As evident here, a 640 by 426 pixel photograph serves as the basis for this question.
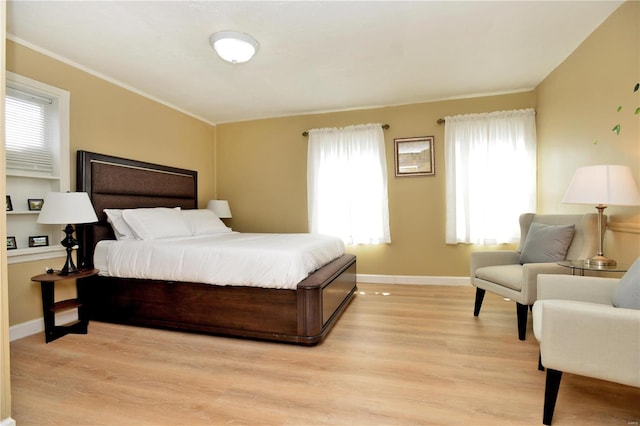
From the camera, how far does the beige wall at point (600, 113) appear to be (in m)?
2.19

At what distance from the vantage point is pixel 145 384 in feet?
6.16

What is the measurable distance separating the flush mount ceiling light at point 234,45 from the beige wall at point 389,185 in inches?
81.0

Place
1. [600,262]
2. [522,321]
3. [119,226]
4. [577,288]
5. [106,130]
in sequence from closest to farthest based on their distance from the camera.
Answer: [577,288] → [600,262] → [522,321] → [119,226] → [106,130]

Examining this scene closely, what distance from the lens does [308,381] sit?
6.19 feet

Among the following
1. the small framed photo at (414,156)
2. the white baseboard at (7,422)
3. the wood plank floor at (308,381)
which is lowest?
the wood plank floor at (308,381)

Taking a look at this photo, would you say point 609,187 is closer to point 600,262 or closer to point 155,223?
point 600,262

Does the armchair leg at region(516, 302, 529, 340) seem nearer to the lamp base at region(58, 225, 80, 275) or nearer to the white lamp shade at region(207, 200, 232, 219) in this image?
the lamp base at region(58, 225, 80, 275)

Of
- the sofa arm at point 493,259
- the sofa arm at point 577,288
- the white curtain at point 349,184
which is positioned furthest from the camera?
the white curtain at point 349,184

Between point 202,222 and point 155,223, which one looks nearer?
point 155,223

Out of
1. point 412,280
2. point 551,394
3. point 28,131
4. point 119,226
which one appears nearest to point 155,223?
point 119,226

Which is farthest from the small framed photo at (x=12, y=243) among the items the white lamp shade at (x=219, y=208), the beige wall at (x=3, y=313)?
the white lamp shade at (x=219, y=208)

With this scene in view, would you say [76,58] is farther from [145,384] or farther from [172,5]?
[145,384]

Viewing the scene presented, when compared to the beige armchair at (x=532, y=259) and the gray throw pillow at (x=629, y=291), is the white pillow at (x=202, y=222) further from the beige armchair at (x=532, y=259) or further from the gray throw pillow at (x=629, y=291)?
the gray throw pillow at (x=629, y=291)

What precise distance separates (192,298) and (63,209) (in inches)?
48.7
